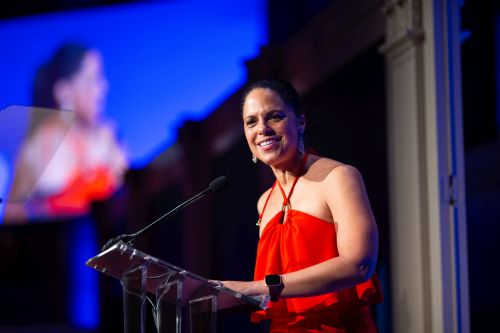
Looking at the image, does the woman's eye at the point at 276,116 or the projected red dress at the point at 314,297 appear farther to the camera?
the woman's eye at the point at 276,116

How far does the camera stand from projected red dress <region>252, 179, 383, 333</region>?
6.07 ft

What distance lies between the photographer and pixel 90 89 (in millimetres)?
3541

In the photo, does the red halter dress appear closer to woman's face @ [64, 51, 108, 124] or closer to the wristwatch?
the wristwatch

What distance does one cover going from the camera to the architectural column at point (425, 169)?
2805mm

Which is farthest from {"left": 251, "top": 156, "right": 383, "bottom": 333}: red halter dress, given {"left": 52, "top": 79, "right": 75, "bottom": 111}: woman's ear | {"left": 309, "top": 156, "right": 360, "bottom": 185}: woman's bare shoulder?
{"left": 52, "top": 79, "right": 75, "bottom": 111}: woman's ear


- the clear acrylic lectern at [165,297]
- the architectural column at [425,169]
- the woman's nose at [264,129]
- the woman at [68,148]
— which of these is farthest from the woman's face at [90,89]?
the clear acrylic lectern at [165,297]

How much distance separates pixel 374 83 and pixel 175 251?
1.29m

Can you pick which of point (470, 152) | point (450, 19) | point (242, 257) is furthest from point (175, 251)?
point (450, 19)

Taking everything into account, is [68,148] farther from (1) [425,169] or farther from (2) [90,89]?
(1) [425,169]

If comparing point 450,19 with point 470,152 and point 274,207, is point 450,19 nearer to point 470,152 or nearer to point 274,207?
point 470,152

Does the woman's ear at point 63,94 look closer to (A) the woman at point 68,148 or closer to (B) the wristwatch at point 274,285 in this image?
(A) the woman at point 68,148

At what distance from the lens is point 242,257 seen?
3.08 metres

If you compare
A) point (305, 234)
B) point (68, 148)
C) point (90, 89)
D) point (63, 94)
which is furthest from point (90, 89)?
point (305, 234)

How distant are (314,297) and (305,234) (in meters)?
0.18
